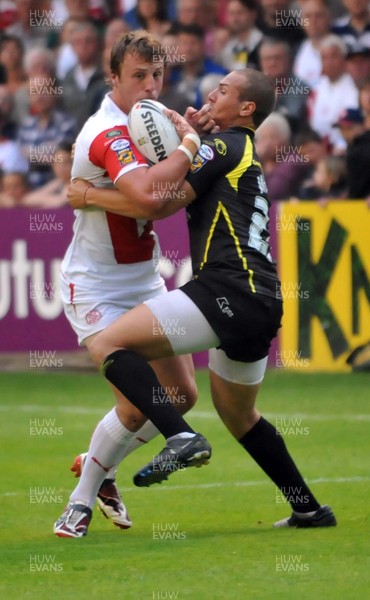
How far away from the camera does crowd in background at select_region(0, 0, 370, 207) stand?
13.9 m

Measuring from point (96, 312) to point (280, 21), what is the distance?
907cm

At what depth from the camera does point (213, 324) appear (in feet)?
19.8

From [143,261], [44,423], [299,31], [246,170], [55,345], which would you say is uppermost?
[246,170]

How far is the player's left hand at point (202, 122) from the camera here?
6449 mm

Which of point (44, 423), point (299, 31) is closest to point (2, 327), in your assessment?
point (44, 423)

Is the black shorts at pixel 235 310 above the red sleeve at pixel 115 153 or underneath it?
underneath

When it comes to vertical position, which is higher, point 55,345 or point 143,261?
point 143,261

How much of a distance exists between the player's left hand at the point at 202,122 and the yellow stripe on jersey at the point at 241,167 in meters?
0.22

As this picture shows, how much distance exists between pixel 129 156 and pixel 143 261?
2.39ft

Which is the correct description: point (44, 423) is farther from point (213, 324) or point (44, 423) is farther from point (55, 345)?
point (213, 324)

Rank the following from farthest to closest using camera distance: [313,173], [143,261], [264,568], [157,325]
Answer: [313,173]
[143,261]
[157,325]
[264,568]

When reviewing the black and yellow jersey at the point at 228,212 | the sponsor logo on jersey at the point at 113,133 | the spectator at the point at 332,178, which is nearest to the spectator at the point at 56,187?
the spectator at the point at 332,178

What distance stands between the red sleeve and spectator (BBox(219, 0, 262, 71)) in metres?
8.80

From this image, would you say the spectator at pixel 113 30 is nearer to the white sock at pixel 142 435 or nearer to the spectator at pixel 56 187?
the spectator at pixel 56 187
